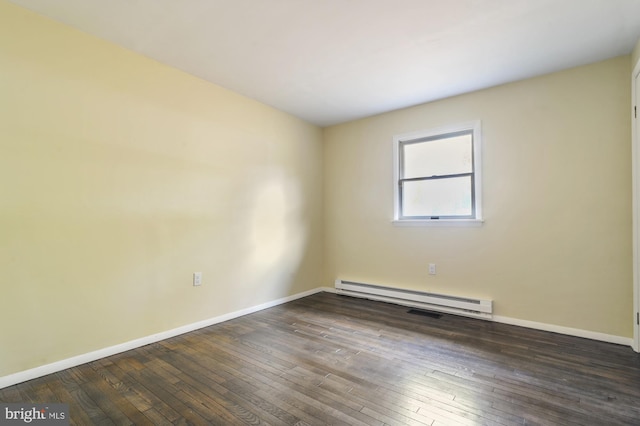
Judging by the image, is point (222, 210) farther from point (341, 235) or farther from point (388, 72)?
point (388, 72)

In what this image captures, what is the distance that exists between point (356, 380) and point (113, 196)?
228 cm

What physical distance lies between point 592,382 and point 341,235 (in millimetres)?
2899

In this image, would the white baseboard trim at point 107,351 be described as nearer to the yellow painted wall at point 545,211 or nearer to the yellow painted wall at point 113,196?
the yellow painted wall at point 113,196

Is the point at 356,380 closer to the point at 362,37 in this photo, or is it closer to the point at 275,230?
the point at 275,230

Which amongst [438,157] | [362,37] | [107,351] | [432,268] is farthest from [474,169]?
[107,351]

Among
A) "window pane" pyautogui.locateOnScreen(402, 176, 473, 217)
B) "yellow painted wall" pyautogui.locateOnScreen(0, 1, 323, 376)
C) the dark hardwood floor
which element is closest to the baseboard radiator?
the dark hardwood floor

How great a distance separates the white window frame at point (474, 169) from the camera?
318 centimetres

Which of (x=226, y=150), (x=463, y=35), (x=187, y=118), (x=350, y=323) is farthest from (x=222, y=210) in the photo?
(x=463, y=35)

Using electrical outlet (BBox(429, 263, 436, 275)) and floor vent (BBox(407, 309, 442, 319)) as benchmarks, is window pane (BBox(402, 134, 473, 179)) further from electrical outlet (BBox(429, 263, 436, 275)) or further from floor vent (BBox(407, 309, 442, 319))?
floor vent (BBox(407, 309, 442, 319))

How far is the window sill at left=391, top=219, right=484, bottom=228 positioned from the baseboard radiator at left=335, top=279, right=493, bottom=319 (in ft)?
2.59

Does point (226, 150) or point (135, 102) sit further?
point (226, 150)

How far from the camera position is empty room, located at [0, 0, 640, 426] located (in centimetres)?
187

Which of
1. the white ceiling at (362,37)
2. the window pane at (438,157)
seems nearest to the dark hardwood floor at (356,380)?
the window pane at (438,157)

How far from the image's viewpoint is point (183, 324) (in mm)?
2785
